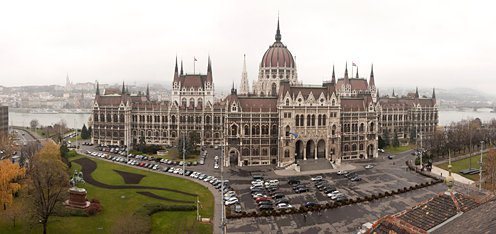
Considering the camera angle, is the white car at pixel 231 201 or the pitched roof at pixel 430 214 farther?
the white car at pixel 231 201

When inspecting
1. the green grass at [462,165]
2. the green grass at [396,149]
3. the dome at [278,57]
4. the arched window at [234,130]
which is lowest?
the green grass at [462,165]

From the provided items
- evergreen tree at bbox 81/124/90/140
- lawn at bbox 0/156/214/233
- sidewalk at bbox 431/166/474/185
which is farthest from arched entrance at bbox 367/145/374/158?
evergreen tree at bbox 81/124/90/140

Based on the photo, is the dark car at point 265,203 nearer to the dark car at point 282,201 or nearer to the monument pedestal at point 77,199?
the dark car at point 282,201

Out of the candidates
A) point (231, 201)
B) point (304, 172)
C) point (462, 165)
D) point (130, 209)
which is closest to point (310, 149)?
point (304, 172)

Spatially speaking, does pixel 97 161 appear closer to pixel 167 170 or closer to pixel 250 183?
pixel 167 170

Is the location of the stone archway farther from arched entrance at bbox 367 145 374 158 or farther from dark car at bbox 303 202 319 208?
dark car at bbox 303 202 319 208

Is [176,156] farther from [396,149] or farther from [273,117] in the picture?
[396,149]

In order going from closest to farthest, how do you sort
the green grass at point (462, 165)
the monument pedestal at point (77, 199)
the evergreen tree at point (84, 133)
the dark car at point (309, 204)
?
the monument pedestal at point (77, 199) → the dark car at point (309, 204) → the green grass at point (462, 165) → the evergreen tree at point (84, 133)

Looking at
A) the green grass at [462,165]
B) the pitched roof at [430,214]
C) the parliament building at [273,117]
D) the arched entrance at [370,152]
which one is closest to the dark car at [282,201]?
the parliament building at [273,117]
